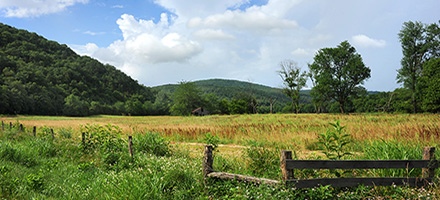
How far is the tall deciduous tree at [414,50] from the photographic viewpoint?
41.9 meters

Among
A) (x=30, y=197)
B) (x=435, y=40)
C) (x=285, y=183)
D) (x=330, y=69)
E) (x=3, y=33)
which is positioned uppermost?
(x=3, y=33)

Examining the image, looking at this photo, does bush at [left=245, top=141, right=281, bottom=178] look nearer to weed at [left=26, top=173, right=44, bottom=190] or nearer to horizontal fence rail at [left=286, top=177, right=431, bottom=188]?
horizontal fence rail at [left=286, top=177, right=431, bottom=188]

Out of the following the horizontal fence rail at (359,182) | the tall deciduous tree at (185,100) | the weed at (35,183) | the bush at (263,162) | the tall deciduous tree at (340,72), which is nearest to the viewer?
the horizontal fence rail at (359,182)

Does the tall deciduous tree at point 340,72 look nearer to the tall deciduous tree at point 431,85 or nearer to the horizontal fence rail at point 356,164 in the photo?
the tall deciduous tree at point 431,85

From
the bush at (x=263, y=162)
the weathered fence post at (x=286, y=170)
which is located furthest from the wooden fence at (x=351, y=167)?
the bush at (x=263, y=162)

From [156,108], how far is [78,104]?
3427 centimetres

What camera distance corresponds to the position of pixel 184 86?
284 feet

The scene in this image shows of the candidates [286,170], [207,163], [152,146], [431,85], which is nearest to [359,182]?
[286,170]

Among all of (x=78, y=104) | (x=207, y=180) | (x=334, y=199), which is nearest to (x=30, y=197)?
(x=207, y=180)

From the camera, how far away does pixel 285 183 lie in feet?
16.1

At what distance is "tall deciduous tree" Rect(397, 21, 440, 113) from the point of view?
41938 mm

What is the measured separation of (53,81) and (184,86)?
54.0 metres

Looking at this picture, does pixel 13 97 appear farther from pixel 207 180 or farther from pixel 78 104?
pixel 207 180

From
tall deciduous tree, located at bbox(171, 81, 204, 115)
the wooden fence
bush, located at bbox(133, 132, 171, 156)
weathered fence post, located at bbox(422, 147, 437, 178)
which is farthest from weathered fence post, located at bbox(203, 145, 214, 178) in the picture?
tall deciduous tree, located at bbox(171, 81, 204, 115)
